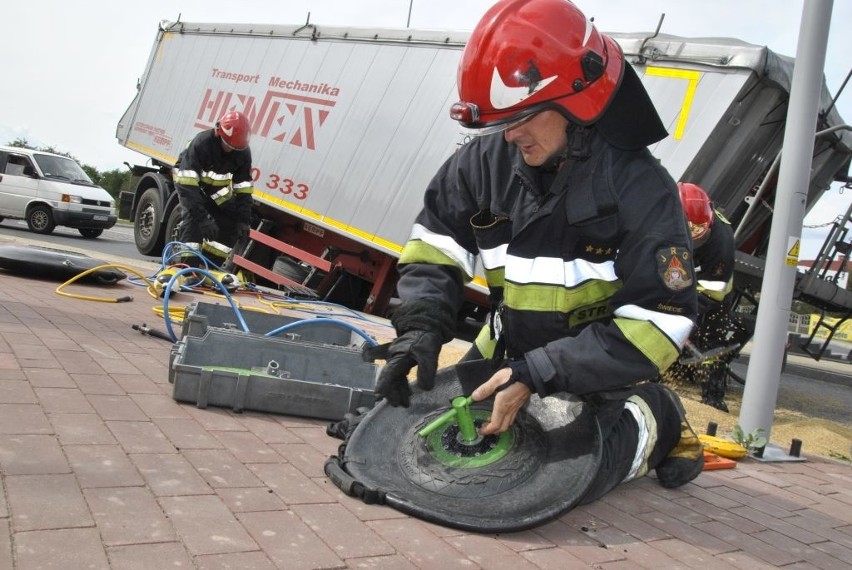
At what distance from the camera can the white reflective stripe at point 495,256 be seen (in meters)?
2.92

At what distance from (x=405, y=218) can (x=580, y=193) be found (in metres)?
6.14

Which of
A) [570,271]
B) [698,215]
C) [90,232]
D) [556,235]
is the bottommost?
[90,232]

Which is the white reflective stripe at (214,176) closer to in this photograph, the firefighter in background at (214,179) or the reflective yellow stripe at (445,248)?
the firefighter in background at (214,179)

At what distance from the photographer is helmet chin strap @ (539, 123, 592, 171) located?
104 inches

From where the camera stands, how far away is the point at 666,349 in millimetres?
2471

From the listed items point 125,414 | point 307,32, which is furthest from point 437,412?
point 307,32

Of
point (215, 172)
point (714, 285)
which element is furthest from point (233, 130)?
point (714, 285)

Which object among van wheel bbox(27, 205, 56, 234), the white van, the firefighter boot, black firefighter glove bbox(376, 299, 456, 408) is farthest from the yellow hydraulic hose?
van wheel bbox(27, 205, 56, 234)

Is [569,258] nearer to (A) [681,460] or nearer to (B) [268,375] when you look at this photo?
(A) [681,460]

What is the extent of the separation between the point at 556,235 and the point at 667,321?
1.61 ft

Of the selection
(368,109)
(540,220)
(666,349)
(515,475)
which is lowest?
(515,475)

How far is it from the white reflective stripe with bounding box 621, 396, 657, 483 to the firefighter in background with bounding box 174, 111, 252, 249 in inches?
232

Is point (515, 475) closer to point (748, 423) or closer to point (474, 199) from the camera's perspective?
point (474, 199)

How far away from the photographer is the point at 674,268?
245 centimetres
